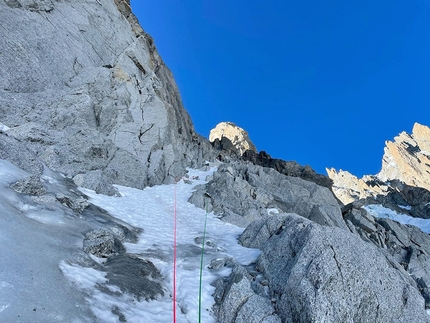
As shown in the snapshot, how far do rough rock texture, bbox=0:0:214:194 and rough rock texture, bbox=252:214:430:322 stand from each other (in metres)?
14.0

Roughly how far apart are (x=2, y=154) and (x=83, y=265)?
8873 millimetres

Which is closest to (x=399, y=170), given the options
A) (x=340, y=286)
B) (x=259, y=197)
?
(x=259, y=197)

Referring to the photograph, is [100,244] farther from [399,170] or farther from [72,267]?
[399,170]

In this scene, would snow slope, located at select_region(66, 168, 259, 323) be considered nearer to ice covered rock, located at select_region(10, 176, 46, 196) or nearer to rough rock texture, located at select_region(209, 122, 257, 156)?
ice covered rock, located at select_region(10, 176, 46, 196)

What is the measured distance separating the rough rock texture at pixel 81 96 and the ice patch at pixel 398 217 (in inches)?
2853

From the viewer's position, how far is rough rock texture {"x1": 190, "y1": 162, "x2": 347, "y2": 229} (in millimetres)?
26688

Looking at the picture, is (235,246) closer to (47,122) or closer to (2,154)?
(2,154)

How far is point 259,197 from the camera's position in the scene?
3334cm

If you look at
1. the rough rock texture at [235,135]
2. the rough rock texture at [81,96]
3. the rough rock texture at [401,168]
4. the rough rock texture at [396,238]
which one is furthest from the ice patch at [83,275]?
the rough rock texture at [401,168]

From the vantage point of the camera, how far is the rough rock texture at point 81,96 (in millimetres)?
21547

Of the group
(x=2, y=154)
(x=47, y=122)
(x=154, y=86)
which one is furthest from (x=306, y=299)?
(x=154, y=86)

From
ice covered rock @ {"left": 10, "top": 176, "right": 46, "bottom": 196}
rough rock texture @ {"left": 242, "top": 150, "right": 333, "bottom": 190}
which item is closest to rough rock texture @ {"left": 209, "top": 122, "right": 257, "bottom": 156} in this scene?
rough rock texture @ {"left": 242, "top": 150, "right": 333, "bottom": 190}

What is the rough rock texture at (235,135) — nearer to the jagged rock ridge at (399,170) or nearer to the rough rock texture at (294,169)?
the rough rock texture at (294,169)

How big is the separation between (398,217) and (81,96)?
92.7 metres
